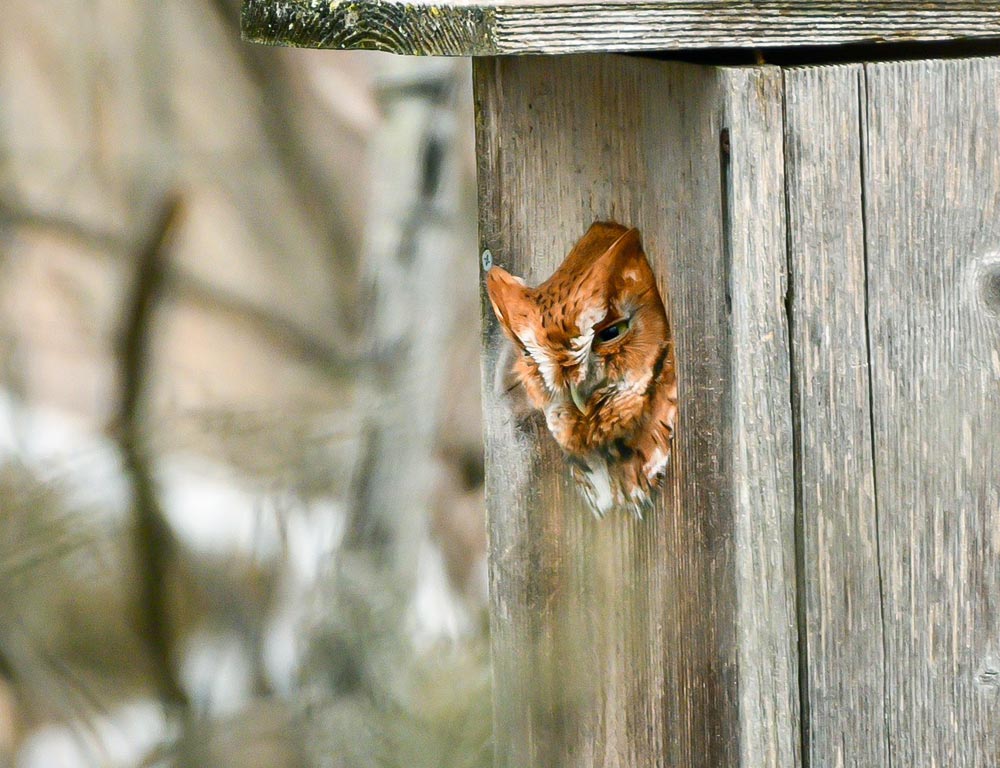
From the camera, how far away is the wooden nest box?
45.9 inches

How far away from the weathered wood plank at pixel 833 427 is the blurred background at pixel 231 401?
46.4 inches

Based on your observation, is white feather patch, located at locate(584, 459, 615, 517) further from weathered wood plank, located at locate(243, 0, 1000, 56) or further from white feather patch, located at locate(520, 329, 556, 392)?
weathered wood plank, located at locate(243, 0, 1000, 56)

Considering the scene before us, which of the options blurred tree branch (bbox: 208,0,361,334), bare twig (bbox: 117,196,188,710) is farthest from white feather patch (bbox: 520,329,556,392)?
blurred tree branch (bbox: 208,0,361,334)

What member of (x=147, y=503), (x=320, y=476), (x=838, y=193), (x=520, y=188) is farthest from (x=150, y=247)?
(x=838, y=193)

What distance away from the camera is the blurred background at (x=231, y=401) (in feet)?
9.20

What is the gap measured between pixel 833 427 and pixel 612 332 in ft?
0.82

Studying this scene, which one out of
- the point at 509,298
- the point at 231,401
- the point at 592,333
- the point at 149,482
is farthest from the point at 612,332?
the point at 231,401

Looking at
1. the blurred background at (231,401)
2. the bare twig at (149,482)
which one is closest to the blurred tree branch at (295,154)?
the blurred background at (231,401)

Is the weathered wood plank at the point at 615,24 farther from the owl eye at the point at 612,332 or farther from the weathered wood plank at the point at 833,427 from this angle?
the owl eye at the point at 612,332

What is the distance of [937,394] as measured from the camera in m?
1.24

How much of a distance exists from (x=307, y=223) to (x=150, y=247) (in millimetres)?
466

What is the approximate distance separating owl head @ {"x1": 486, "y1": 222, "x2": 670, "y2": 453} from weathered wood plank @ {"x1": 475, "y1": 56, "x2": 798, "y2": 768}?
0.07 feet

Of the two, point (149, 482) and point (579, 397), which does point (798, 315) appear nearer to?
point (579, 397)

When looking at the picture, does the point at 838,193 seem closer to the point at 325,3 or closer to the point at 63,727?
the point at 325,3
